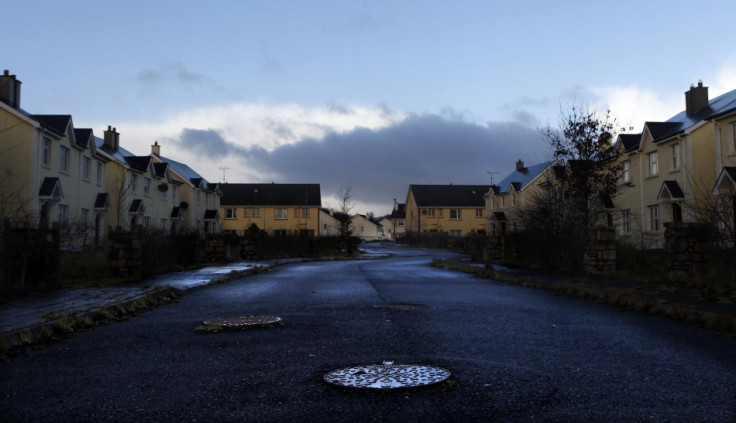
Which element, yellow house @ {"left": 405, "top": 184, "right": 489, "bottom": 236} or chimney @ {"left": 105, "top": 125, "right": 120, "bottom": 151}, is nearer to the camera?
chimney @ {"left": 105, "top": 125, "right": 120, "bottom": 151}

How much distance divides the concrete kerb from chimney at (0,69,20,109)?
79.7 ft

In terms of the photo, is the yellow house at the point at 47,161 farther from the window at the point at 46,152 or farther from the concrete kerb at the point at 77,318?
the concrete kerb at the point at 77,318

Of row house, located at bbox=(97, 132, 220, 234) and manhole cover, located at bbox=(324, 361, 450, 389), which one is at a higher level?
row house, located at bbox=(97, 132, 220, 234)

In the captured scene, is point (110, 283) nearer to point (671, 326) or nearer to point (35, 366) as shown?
point (35, 366)

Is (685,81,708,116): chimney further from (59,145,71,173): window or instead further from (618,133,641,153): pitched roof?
(59,145,71,173): window

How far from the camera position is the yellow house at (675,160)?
88.1ft

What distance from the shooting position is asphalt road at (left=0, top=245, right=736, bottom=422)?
3959mm

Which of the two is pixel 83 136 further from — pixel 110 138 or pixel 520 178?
pixel 520 178

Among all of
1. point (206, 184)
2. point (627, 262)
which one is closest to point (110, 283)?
point (627, 262)

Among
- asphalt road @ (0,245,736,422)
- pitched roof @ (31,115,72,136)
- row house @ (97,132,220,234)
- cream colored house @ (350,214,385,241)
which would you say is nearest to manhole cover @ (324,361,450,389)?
asphalt road @ (0,245,736,422)

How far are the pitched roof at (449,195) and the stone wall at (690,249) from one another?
76.9m

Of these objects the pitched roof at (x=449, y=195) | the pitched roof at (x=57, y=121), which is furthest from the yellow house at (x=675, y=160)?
the pitched roof at (x=449, y=195)

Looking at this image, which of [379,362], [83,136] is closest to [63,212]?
[83,136]

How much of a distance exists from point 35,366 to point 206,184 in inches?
2450
